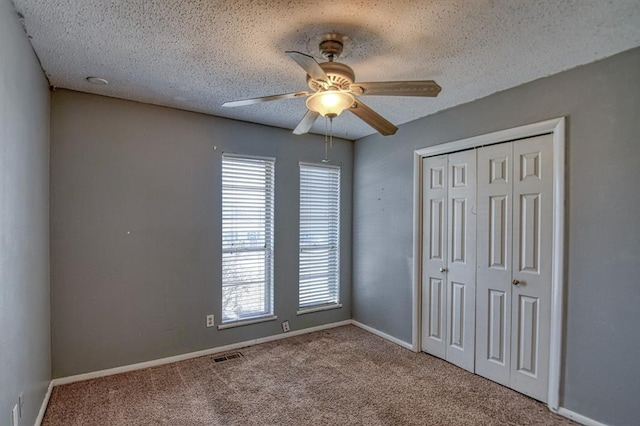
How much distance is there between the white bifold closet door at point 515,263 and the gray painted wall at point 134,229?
2.37 m

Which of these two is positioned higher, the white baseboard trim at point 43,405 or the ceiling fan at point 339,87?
the ceiling fan at point 339,87

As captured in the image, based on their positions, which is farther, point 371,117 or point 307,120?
point 307,120

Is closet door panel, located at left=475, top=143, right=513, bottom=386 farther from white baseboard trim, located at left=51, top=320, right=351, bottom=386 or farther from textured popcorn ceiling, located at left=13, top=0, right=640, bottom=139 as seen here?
A: white baseboard trim, located at left=51, top=320, right=351, bottom=386

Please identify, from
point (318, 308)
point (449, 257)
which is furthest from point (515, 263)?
point (318, 308)

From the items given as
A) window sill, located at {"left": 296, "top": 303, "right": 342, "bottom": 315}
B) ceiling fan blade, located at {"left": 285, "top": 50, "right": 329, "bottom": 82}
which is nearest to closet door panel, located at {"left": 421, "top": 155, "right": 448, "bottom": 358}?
window sill, located at {"left": 296, "top": 303, "right": 342, "bottom": 315}

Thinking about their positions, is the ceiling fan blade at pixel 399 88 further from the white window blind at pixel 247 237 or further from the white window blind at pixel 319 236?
the white window blind at pixel 319 236

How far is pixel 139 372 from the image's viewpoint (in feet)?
10.3

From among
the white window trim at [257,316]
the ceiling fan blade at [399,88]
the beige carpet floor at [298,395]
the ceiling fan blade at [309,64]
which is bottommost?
the beige carpet floor at [298,395]

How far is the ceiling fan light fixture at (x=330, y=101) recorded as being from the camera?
1.96 m

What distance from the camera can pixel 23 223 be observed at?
2.10m

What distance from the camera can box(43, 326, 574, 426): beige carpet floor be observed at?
2.45 meters

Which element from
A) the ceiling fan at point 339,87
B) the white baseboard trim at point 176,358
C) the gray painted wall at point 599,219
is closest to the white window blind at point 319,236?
the white baseboard trim at point 176,358

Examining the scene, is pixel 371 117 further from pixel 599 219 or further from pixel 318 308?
pixel 318 308

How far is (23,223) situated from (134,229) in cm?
114
